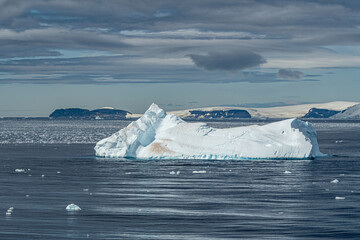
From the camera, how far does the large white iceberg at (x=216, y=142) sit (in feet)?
185

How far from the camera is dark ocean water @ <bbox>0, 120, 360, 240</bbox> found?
23.7m

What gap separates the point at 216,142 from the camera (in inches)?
2253

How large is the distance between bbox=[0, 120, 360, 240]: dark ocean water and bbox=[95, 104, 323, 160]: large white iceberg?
3421mm

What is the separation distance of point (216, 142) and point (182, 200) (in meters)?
25.9

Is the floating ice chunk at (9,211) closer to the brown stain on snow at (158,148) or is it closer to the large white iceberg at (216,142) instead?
the large white iceberg at (216,142)

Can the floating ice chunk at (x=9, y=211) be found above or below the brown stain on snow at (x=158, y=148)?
above

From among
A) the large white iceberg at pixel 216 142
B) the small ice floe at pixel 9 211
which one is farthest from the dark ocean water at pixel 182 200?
the large white iceberg at pixel 216 142

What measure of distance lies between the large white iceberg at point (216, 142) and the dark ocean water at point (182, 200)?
3.42 meters

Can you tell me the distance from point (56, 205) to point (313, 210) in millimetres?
11579

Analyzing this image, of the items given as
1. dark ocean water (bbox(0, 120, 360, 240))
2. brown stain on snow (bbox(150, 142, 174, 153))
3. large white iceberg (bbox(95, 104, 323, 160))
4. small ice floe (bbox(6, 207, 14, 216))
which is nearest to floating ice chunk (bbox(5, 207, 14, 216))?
small ice floe (bbox(6, 207, 14, 216))

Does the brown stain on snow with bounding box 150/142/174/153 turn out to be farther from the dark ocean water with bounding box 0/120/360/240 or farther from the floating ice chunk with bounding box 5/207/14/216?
the floating ice chunk with bounding box 5/207/14/216

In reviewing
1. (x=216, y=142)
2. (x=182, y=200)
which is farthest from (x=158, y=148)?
(x=182, y=200)

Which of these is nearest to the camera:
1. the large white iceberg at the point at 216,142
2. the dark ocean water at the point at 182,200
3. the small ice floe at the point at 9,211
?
the dark ocean water at the point at 182,200

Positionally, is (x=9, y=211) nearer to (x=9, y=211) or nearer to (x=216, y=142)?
(x=9, y=211)
